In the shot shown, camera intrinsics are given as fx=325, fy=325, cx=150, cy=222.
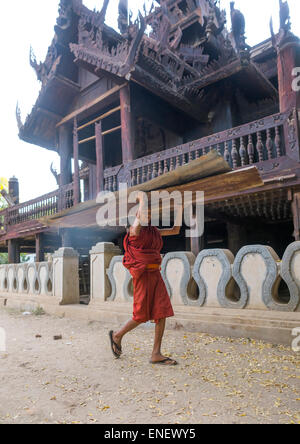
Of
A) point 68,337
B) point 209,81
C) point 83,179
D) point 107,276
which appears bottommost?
point 68,337

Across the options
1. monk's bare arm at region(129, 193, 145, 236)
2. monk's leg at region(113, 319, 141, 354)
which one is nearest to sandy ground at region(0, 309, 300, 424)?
monk's leg at region(113, 319, 141, 354)

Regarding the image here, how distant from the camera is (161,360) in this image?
9.52ft

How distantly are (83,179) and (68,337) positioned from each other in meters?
9.35

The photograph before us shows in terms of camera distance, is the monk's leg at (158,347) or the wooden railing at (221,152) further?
the wooden railing at (221,152)

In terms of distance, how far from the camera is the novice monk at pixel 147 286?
9.62 ft

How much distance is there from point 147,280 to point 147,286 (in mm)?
58

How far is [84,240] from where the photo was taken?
10062 millimetres

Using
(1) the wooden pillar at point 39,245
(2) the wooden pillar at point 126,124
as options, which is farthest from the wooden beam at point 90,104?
(1) the wooden pillar at point 39,245

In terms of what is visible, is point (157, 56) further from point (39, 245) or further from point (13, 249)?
point (13, 249)

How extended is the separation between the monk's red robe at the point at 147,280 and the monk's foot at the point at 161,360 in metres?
0.32

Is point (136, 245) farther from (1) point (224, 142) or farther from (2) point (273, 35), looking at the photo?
(2) point (273, 35)

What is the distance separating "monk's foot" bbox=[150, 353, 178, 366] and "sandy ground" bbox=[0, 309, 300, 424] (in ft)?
0.26

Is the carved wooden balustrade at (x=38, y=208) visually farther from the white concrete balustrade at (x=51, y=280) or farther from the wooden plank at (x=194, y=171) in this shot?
the wooden plank at (x=194, y=171)
